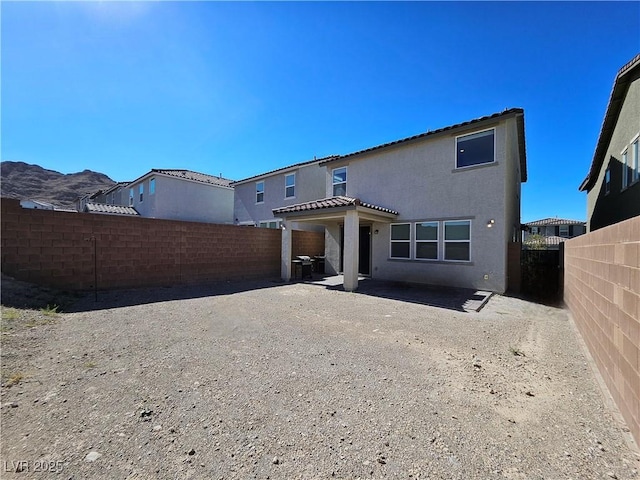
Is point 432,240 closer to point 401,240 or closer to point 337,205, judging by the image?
point 401,240

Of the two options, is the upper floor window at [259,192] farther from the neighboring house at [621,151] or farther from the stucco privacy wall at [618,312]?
the neighboring house at [621,151]

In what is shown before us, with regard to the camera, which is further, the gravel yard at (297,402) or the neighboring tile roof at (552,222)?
the neighboring tile roof at (552,222)

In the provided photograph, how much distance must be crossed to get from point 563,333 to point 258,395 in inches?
253

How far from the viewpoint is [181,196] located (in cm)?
1988

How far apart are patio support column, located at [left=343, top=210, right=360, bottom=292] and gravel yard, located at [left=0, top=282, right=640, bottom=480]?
168 inches

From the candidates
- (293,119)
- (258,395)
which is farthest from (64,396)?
(293,119)

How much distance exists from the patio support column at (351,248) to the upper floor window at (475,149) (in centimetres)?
466

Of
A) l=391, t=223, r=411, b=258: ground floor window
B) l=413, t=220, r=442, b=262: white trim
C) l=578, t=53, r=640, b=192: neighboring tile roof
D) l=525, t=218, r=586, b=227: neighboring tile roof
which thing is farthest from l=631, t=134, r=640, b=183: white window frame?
l=525, t=218, r=586, b=227: neighboring tile roof

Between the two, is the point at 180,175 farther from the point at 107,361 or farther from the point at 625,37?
the point at 625,37

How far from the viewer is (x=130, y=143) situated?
1444 cm

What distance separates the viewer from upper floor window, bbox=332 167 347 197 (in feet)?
45.8

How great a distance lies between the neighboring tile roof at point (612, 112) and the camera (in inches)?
356

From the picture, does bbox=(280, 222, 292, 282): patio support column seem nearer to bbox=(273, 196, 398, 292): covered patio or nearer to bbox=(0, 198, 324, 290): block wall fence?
bbox=(273, 196, 398, 292): covered patio

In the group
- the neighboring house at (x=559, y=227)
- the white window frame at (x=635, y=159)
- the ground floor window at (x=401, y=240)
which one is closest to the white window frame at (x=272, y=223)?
the ground floor window at (x=401, y=240)
